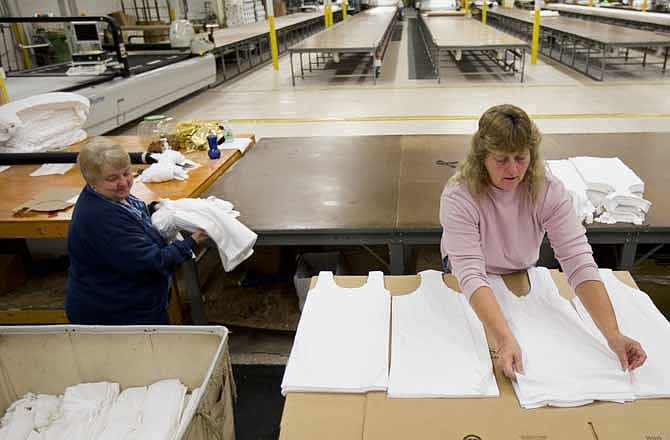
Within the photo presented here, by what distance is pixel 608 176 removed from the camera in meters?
2.50

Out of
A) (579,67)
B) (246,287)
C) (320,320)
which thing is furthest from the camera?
(579,67)

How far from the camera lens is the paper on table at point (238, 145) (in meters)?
3.72

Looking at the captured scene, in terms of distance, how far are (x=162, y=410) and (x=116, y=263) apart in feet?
1.84

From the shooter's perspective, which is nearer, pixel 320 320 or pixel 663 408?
pixel 663 408

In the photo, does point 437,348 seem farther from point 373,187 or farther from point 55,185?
point 55,185

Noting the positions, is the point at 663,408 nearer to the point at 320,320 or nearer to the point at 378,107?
the point at 320,320

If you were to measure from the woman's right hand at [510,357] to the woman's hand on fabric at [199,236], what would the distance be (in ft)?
4.58

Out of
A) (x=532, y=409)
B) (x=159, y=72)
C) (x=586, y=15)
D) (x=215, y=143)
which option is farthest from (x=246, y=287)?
(x=586, y=15)

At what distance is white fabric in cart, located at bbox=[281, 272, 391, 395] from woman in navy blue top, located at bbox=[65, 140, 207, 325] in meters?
0.70

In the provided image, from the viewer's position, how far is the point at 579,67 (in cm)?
982

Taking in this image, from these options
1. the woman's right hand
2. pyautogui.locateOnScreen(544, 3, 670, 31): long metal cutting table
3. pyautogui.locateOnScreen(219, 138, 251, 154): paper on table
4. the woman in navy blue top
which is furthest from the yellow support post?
pyautogui.locateOnScreen(544, 3, 670, 31): long metal cutting table

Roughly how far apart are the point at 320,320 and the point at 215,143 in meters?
2.29

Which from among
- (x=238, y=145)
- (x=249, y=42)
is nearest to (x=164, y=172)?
(x=238, y=145)

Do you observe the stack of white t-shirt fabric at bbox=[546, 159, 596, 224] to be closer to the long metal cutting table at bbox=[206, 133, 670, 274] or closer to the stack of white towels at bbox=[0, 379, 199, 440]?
the long metal cutting table at bbox=[206, 133, 670, 274]
